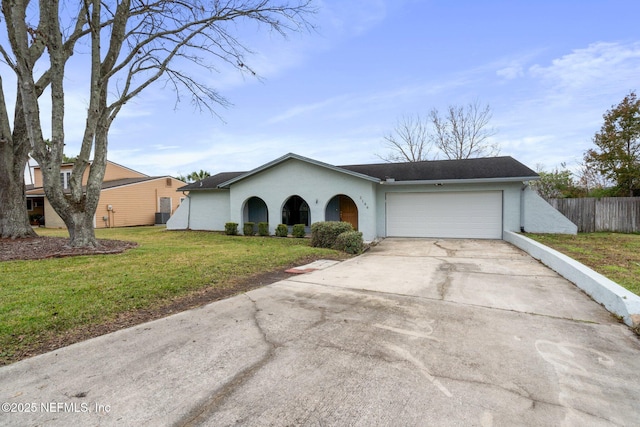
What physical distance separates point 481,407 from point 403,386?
58 cm

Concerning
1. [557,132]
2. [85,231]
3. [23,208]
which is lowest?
[85,231]

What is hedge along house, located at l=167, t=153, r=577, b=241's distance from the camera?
1291 centimetres

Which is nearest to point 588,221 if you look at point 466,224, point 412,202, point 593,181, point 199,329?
point 466,224

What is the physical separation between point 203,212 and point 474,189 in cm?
1425

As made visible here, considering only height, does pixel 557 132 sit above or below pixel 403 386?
above

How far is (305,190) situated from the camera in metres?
14.3

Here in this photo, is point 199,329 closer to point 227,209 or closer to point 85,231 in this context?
point 85,231

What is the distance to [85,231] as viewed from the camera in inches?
380

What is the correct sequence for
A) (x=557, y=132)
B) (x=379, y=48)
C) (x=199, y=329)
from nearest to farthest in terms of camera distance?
1. (x=199, y=329)
2. (x=379, y=48)
3. (x=557, y=132)

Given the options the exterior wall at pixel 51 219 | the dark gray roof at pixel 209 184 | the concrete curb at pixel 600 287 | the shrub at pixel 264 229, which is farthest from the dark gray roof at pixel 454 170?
the exterior wall at pixel 51 219

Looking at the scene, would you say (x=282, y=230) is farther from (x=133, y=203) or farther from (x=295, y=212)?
(x=133, y=203)

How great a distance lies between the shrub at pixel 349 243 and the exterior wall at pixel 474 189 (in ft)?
13.6

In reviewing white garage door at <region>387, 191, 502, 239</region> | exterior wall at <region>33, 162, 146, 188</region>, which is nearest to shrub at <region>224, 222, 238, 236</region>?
white garage door at <region>387, 191, 502, 239</region>

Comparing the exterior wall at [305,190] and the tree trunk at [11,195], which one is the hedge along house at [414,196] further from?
the tree trunk at [11,195]
